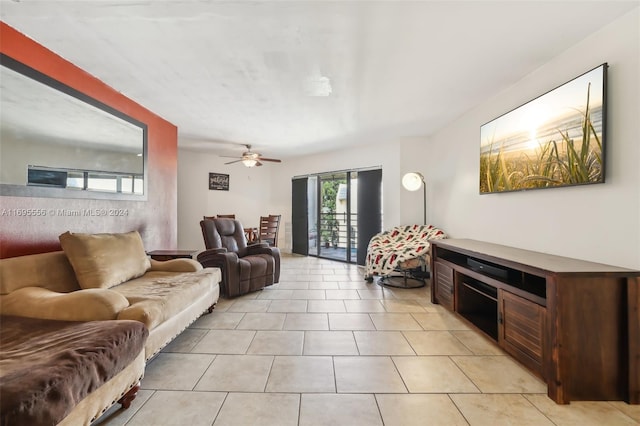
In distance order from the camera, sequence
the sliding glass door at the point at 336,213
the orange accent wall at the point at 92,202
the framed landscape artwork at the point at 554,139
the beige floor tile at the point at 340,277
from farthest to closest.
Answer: the sliding glass door at the point at 336,213
the beige floor tile at the point at 340,277
the orange accent wall at the point at 92,202
the framed landscape artwork at the point at 554,139

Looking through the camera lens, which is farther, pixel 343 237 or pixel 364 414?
pixel 343 237

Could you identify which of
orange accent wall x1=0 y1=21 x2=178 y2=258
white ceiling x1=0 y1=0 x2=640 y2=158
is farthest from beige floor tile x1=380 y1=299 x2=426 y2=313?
orange accent wall x1=0 y1=21 x2=178 y2=258

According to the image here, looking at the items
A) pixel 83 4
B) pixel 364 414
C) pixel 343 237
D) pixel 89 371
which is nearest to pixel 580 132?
pixel 364 414

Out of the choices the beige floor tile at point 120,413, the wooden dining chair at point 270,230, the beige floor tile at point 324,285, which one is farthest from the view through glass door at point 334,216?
the beige floor tile at point 120,413

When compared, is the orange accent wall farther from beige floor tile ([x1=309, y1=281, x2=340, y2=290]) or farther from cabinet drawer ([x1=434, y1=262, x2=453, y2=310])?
cabinet drawer ([x1=434, y1=262, x2=453, y2=310])

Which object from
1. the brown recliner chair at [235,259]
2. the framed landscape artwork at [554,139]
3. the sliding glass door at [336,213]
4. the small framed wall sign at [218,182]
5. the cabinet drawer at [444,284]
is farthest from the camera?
the small framed wall sign at [218,182]

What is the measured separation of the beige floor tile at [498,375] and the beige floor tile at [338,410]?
0.76 meters

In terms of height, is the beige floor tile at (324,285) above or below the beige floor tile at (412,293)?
above

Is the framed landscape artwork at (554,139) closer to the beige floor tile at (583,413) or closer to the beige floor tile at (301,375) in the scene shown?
the beige floor tile at (583,413)

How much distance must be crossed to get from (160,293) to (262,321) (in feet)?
3.37

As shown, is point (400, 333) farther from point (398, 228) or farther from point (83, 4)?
point (83, 4)

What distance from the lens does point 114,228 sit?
2.86 meters

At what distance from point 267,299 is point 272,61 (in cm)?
264

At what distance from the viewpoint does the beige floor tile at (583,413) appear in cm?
142
